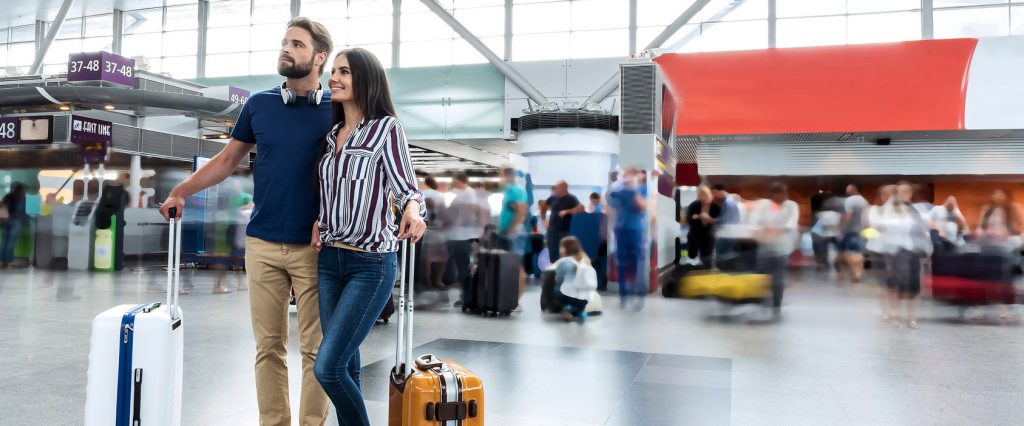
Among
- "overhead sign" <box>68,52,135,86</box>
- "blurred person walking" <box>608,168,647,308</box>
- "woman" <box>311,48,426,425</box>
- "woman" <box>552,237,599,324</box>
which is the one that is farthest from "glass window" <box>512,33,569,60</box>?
"woman" <box>311,48,426,425</box>

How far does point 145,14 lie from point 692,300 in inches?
943

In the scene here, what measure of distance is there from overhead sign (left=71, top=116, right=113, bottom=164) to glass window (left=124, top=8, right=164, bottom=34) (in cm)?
1293

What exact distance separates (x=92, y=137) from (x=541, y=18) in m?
12.8

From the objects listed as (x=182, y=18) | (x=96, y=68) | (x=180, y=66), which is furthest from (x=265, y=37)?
(x=96, y=68)

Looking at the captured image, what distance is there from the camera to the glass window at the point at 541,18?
21.2m

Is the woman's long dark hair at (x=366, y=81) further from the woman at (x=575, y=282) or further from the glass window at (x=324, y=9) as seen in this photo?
the glass window at (x=324, y=9)

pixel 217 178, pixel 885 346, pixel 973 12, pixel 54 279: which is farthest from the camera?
pixel 973 12

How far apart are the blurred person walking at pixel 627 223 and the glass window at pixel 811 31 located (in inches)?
537

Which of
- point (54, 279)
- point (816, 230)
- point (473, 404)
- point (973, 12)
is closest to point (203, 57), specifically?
point (54, 279)

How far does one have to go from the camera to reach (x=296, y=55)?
2338 millimetres

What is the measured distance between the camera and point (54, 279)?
10758mm

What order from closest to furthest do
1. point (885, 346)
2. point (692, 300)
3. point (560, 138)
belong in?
point (885, 346)
point (692, 300)
point (560, 138)

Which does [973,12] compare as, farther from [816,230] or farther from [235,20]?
[235,20]

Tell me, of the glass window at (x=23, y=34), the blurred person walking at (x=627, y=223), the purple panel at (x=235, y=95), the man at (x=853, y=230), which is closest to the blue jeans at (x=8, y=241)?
the purple panel at (x=235, y=95)
